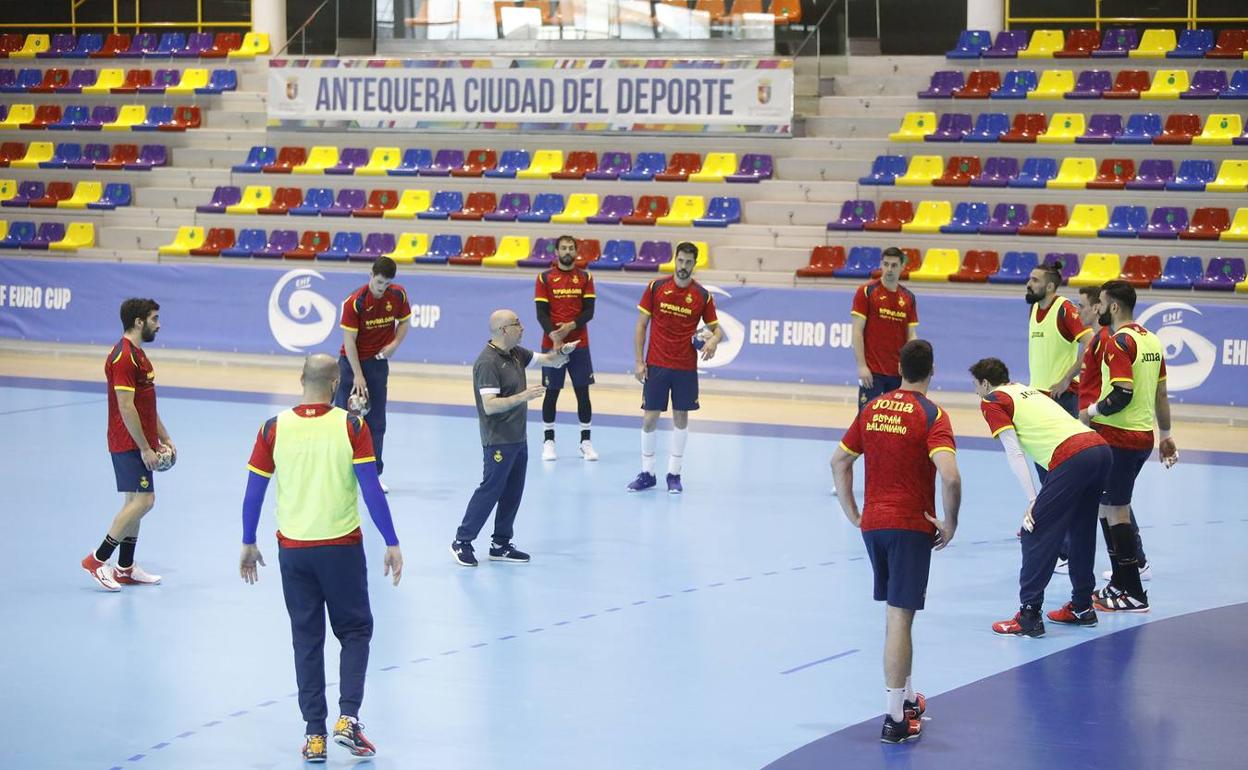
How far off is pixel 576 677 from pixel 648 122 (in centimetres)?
1688

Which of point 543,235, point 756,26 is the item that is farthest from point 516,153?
point 756,26

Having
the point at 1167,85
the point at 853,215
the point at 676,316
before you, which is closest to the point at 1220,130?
the point at 1167,85

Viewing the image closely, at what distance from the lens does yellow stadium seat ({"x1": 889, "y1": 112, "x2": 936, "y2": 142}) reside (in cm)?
2306

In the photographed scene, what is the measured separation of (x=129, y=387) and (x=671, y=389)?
18.0 feet

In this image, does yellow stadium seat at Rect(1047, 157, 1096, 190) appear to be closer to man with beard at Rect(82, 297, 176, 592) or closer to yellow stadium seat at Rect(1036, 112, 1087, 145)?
yellow stadium seat at Rect(1036, 112, 1087, 145)

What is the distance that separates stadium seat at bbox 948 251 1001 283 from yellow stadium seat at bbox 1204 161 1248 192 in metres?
3.02

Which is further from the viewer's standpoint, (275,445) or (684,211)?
(684,211)

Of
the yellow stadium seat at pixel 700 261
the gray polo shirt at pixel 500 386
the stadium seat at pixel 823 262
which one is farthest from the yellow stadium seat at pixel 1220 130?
the gray polo shirt at pixel 500 386

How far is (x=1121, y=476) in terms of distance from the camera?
9844 millimetres

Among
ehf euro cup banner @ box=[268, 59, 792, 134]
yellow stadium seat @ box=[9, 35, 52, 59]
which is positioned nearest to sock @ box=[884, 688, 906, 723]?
ehf euro cup banner @ box=[268, 59, 792, 134]

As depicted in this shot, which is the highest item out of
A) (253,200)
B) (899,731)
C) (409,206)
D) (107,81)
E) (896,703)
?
(107,81)

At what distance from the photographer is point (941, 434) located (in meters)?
7.21

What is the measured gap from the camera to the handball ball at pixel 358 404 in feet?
41.4

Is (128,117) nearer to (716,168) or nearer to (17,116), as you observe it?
(17,116)
